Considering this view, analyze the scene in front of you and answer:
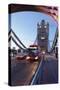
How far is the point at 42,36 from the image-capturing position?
1.93m

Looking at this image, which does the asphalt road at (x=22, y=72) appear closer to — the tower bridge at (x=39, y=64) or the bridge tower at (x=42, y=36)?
the tower bridge at (x=39, y=64)

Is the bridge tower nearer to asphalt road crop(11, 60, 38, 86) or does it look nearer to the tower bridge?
the tower bridge

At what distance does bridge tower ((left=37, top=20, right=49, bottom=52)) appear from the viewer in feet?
6.30

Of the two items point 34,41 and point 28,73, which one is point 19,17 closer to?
point 34,41

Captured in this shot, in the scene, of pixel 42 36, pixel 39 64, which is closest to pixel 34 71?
pixel 39 64

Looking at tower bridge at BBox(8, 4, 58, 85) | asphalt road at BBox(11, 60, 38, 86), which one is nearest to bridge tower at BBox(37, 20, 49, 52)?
tower bridge at BBox(8, 4, 58, 85)

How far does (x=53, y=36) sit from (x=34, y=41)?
162mm

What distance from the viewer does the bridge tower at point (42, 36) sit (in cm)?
192

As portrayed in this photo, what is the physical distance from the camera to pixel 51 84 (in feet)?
6.38

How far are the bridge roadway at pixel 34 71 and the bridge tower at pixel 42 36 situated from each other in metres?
0.08

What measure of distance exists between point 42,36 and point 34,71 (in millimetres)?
281

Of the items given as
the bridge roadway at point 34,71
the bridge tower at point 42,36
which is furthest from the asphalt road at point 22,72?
the bridge tower at point 42,36

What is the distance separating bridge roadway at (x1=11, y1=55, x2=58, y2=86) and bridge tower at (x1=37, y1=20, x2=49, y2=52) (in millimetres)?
81

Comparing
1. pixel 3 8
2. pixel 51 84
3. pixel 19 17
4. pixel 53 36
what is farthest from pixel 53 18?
pixel 51 84
